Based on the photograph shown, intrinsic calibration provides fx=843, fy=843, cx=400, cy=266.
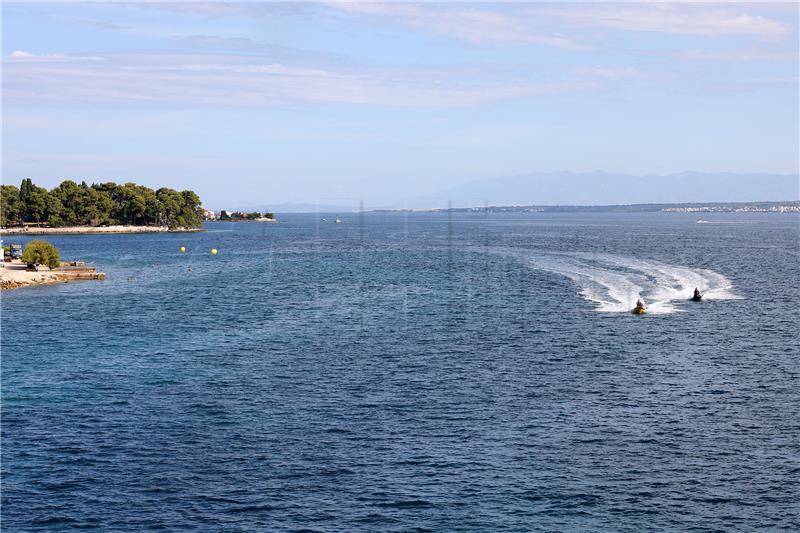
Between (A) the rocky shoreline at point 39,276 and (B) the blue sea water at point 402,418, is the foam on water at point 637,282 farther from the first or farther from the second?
(A) the rocky shoreline at point 39,276

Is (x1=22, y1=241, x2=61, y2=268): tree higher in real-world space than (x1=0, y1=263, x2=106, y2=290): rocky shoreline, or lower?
higher

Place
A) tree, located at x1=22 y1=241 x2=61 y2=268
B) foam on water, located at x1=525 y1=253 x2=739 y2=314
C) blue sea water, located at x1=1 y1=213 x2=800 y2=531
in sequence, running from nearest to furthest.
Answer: blue sea water, located at x1=1 y1=213 x2=800 y2=531 < foam on water, located at x1=525 y1=253 x2=739 y2=314 < tree, located at x1=22 y1=241 x2=61 y2=268

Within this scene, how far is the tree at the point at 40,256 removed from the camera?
172m

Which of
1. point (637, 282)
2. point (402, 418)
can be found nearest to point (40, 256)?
point (637, 282)

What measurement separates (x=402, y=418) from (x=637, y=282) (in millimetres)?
97846

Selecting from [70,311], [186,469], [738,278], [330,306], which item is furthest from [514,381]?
[738,278]

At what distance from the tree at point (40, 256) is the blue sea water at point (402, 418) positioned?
53142 millimetres

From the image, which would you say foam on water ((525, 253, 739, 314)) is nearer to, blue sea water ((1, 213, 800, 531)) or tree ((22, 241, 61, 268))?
blue sea water ((1, 213, 800, 531))

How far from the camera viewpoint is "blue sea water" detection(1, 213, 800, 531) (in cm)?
4809

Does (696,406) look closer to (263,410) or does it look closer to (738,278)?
(263,410)

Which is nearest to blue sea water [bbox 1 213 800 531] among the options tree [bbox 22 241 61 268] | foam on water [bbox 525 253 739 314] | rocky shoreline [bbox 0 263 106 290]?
foam on water [bbox 525 253 739 314]

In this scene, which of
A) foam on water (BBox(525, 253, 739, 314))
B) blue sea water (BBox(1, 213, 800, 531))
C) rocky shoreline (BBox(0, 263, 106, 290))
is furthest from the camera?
rocky shoreline (BBox(0, 263, 106, 290))

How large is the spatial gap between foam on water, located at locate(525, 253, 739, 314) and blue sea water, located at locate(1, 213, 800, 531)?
5.31 m

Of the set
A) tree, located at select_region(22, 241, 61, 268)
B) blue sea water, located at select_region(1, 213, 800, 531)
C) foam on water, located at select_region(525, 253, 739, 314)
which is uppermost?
tree, located at select_region(22, 241, 61, 268)
